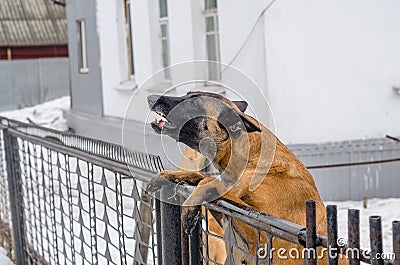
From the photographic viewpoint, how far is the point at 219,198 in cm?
187

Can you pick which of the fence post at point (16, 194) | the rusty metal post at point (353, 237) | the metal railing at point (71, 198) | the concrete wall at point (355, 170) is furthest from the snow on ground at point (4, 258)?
the rusty metal post at point (353, 237)

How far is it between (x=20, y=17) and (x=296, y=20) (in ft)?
52.6

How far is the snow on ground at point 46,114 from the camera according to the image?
16172 mm

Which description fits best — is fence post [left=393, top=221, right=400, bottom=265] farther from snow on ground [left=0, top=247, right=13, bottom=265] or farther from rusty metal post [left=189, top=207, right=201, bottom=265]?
snow on ground [left=0, top=247, right=13, bottom=265]

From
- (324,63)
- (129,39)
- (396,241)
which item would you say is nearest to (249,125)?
(396,241)

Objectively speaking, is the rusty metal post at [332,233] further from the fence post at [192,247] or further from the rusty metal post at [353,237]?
the fence post at [192,247]

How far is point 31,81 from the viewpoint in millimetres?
20719

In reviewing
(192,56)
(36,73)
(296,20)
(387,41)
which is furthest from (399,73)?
(36,73)

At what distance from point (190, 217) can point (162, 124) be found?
271 mm

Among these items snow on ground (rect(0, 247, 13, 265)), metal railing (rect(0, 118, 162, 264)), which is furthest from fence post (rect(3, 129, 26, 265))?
snow on ground (rect(0, 247, 13, 265))

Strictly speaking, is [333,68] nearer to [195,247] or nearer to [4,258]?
[4,258]

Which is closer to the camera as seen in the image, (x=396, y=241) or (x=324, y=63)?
(x=396, y=241)

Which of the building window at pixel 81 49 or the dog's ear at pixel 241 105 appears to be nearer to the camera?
the dog's ear at pixel 241 105

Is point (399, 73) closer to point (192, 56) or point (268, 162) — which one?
point (192, 56)
